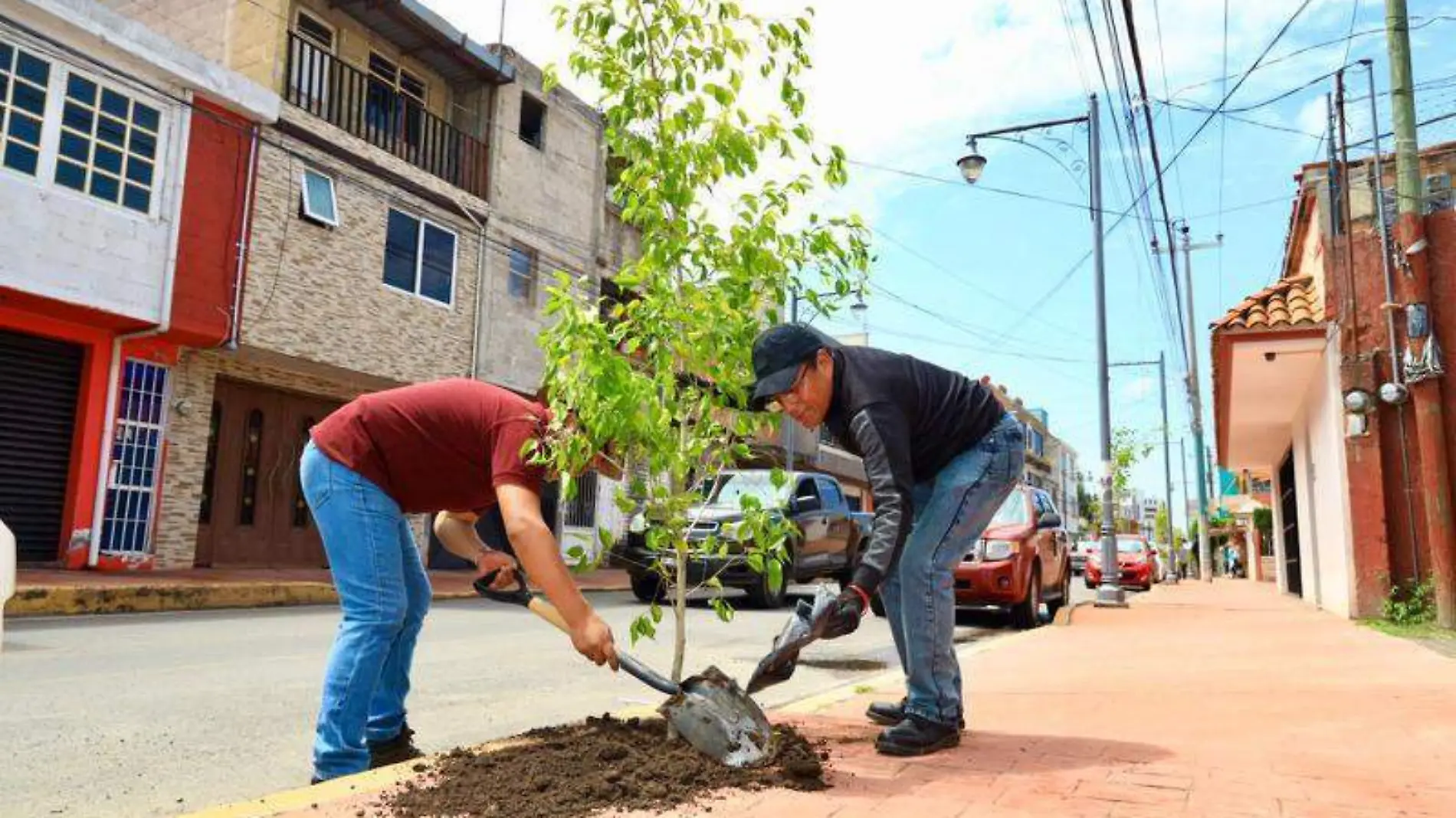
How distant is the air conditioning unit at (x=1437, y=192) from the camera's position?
354 inches

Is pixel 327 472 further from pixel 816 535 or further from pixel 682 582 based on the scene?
pixel 816 535

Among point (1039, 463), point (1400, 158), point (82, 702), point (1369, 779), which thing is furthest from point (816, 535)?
point (1039, 463)

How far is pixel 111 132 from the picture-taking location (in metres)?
12.2

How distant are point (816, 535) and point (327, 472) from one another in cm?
1014

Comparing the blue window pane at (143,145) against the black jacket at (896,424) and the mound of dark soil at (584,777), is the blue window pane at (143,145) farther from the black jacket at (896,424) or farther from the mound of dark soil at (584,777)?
the black jacket at (896,424)

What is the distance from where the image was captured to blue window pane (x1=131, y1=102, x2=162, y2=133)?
12453mm

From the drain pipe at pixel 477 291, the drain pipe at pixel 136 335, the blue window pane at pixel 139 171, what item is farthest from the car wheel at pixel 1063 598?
the blue window pane at pixel 139 171

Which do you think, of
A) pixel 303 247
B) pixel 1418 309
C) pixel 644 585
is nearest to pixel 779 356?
pixel 1418 309

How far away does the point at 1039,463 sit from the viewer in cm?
7250

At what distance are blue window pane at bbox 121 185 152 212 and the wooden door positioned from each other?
2.84 metres

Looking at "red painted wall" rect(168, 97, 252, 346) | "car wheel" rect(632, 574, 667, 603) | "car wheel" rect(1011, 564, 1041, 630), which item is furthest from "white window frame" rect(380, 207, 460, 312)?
"car wheel" rect(1011, 564, 1041, 630)

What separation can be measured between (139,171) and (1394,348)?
552 inches

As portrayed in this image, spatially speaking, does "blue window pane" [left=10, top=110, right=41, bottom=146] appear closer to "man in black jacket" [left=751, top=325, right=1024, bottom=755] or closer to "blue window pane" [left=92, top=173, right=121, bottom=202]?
"blue window pane" [left=92, top=173, right=121, bottom=202]

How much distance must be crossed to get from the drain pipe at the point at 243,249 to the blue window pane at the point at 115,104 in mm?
1526
